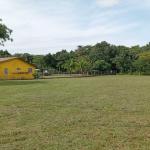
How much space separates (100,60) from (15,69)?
27704mm

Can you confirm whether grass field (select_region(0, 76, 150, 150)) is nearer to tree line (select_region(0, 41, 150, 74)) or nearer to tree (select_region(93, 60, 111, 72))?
tree line (select_region(0, 41, 150, 74))

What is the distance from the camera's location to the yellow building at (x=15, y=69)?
53.4 m

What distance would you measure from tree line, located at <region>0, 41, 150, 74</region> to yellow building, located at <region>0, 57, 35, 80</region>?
14707 millimetres

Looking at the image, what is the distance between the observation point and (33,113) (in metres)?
11.7

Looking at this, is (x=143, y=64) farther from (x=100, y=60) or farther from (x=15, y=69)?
(x=15, y=69)

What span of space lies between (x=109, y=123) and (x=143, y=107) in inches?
150

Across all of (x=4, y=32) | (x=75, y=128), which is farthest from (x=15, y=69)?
(x=75, y=128)

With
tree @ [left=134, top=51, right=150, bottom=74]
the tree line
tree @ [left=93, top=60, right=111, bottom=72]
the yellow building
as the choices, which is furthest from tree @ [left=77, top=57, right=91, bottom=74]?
the yellow building

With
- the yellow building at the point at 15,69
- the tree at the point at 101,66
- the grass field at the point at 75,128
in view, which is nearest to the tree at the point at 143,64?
the tree at the point at 101,66

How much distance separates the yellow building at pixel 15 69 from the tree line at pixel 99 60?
14.7 m

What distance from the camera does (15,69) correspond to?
54844mm

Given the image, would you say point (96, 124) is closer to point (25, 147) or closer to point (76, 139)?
point (76, 139)

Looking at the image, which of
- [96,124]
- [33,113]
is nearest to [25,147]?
[96,124]

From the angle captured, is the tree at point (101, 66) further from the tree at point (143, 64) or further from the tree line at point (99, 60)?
the tree at point (143, 64)
